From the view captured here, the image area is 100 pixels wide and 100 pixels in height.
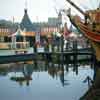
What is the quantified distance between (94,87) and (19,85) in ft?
13.9

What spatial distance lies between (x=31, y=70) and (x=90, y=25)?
6005 mm

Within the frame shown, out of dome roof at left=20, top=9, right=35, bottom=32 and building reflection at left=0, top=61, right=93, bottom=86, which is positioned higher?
dome roof at left=20, top=9, right=35, bottom=32

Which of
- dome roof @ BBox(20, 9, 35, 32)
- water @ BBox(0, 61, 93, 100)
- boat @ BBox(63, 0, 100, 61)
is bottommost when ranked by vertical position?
water @ BBox(0, 61, 93, 100)

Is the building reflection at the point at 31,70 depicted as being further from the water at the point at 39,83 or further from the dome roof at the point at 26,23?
the dome roof at the point at 26,23

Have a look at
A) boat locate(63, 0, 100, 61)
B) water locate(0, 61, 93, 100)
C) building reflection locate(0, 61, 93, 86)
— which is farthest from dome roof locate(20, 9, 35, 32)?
boat locate(63, 0, 100, 61)

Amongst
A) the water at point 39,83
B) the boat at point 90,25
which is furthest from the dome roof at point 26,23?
the boat at point 90,25

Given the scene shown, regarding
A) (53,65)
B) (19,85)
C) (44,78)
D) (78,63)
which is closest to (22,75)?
(44,78)

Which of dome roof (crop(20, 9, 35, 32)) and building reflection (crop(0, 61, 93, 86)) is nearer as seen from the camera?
building reflection (crop(0, 61, 93, 86))

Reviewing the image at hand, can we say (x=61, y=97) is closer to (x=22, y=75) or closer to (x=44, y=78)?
(x=44, y=78)

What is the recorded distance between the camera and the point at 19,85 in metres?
21.1

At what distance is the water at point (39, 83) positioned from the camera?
18036 mm

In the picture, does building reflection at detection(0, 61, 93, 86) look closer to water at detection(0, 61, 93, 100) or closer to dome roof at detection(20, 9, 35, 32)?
water at detection(0, 61, 93, 100)

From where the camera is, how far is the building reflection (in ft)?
77.6

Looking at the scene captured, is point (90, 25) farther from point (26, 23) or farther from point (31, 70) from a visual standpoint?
point (26, 23)
